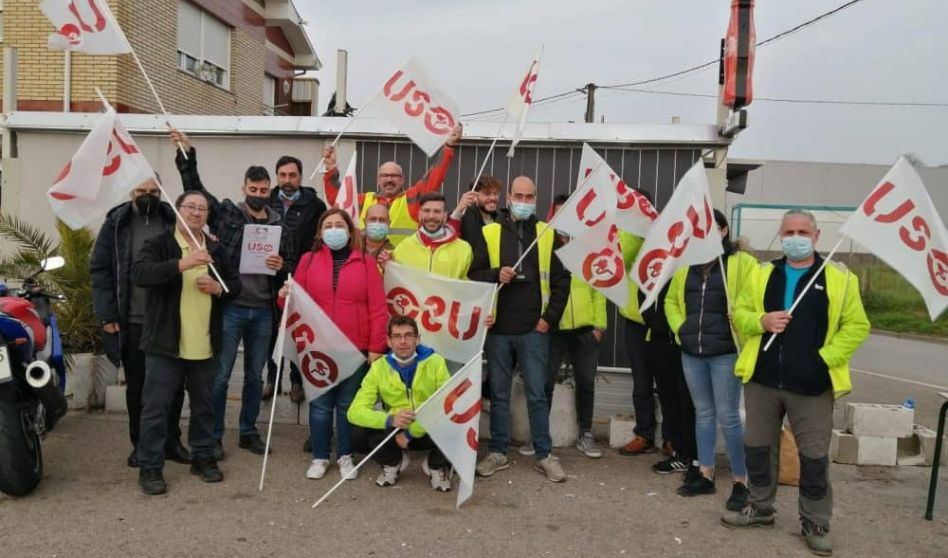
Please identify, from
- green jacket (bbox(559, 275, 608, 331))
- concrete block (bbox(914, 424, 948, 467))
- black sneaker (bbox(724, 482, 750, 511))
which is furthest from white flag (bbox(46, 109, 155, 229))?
concrete block (bbox(914, 424, 948, 467))

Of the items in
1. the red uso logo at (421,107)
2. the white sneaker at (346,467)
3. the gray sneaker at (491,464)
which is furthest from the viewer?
the red uso logo at (421,107)

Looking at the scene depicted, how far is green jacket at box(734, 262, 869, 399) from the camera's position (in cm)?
442

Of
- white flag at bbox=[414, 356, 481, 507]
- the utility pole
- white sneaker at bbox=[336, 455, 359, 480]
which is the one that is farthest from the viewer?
the utility pole

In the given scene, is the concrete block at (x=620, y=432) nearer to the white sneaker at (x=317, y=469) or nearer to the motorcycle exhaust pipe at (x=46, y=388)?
the white sneaker at (x=317, y=469)

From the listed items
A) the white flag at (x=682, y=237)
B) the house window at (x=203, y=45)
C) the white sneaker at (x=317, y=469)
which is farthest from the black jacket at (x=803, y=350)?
the house window at (x=203, y=45)

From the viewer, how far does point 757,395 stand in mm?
4723

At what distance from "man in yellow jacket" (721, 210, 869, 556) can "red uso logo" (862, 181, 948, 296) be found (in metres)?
0.41

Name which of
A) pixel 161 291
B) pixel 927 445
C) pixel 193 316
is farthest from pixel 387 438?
pixel 927 445

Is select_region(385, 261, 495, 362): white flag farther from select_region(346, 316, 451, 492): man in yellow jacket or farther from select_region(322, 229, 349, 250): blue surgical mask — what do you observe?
select_region(322, 229, 349, 250): blue surgical mask

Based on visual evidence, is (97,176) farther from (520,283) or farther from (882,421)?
(882,421)

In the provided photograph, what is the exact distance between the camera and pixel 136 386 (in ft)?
18.2

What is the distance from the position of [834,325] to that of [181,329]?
163 inches

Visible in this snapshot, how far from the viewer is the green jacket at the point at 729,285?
16.8ft

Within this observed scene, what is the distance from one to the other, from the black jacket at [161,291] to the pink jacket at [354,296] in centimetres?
87
